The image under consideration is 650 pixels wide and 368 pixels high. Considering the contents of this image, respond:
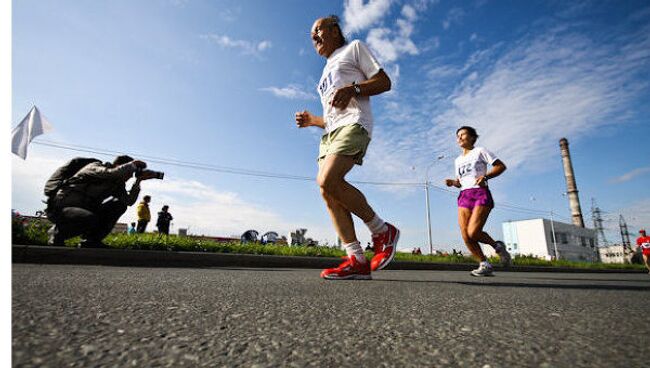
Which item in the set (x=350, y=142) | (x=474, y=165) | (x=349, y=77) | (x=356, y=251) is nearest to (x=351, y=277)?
(x=356, y=251)

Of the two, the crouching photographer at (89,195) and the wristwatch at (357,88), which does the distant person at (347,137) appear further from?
the crouching photographer at (89,195)

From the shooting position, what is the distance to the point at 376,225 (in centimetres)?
319

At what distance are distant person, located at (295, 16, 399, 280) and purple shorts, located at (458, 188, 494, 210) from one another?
184cm

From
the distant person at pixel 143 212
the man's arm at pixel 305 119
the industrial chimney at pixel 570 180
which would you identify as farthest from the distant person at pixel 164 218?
the industrial chimney at pixel 570 180

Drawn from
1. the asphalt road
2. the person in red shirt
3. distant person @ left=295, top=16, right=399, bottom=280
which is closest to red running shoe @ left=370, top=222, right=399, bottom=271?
distant person @ left=295, top=16, right=399, bottom=280

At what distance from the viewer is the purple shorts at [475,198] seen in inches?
176

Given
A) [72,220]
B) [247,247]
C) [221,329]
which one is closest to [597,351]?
[221,329]

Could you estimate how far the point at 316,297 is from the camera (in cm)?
171

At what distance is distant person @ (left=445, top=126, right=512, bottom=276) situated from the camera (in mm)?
4469

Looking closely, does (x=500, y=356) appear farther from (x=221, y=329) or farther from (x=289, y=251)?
(x=289, y=251)

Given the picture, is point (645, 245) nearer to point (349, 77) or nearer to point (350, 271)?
point (350, 271)

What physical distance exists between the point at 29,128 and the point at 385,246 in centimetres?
780

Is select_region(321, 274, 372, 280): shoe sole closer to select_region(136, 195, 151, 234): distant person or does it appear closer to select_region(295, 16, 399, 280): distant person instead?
select_region(295, 16, 399, 280): distant person

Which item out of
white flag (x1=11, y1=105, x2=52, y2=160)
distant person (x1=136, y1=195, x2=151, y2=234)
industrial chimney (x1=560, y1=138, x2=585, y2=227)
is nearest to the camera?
white flag (x1=11, y1=105, x2=52, y2=160)
